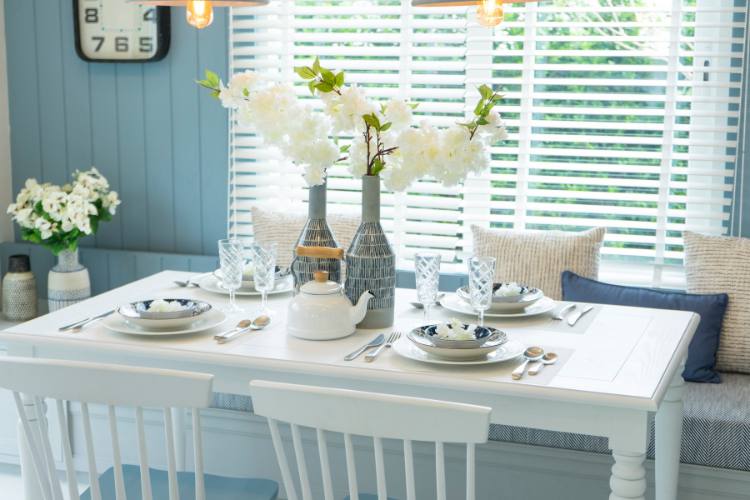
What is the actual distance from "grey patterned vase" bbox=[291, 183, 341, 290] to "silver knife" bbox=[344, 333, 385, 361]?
0.72 feet

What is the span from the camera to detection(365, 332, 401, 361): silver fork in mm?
2033

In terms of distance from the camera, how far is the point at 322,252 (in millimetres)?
2281

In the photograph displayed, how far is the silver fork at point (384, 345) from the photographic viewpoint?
2033mm

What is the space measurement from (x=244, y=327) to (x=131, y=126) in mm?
1894

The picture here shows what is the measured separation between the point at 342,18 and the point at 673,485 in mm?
A: 2103

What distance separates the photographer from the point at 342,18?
12.0 ft

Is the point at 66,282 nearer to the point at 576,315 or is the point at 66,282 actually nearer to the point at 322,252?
the point at 322,252

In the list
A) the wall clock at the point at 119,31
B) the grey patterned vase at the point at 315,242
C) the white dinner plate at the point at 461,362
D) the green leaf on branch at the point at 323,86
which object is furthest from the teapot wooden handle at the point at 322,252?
the wall clock at the point at 119,31

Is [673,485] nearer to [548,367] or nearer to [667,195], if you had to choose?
[548,367]

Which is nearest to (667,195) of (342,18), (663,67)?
(663,67)

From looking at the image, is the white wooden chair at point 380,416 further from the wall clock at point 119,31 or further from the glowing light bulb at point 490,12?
the wall clock at point 119,31

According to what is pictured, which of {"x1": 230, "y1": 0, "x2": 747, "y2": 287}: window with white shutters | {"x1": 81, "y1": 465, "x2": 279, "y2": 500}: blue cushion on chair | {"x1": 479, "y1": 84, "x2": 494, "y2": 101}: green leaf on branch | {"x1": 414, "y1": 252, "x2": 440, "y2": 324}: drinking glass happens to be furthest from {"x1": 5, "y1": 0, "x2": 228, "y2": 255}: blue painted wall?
{"x1": 479, "y1": 84, "x2": 494, "y2": 101}: green leaf on branch

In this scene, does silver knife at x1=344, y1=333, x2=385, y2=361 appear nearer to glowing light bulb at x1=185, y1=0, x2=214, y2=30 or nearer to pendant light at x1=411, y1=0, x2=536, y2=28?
pendant light at x1=411, y1=0, x2=536, y2=28

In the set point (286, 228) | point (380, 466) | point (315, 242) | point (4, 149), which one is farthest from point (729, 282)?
point (4, 149)
